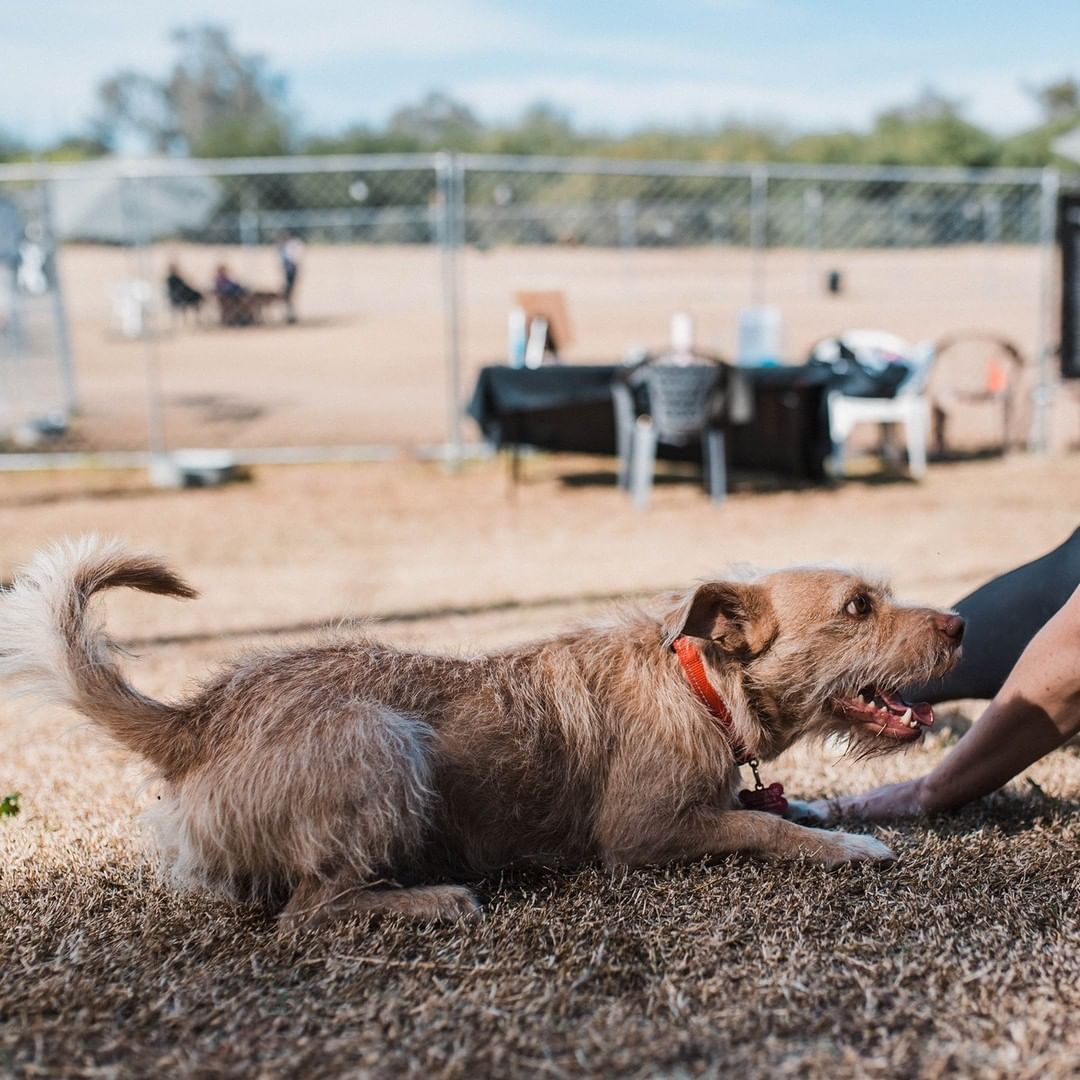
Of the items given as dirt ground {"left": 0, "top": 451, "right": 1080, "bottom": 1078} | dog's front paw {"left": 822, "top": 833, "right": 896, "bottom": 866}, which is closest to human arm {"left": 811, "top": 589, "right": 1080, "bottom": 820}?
dirt ground {"left": 0, "top": 451, "right": 1080, "bottom": 1078}

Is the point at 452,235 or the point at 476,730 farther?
the point at 452,235

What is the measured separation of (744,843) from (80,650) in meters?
1.79

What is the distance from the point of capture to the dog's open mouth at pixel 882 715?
3346mm

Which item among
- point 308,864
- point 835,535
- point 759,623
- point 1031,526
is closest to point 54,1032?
point 308,864

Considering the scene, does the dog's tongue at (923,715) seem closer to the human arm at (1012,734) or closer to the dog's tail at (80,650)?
the human arm at (1012,734)

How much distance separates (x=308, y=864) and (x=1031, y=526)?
8620mm

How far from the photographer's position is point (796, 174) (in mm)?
14117

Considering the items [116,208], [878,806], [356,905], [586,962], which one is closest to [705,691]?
[586,962]

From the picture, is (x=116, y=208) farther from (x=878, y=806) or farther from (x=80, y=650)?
(x=878, y=806)

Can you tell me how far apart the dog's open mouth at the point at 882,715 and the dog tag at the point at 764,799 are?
1.14ft

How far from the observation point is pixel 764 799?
3.52 m

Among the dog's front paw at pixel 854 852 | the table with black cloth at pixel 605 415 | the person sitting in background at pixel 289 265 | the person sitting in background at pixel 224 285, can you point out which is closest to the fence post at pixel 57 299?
the table with black cloth at pixel 605 415

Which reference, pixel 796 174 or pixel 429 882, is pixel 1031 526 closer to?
pixel 796 174

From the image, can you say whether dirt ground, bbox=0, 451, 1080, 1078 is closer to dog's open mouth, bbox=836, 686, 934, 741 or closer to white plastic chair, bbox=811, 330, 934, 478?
dog's open mouth, bbox=836, 686, 934, 741
